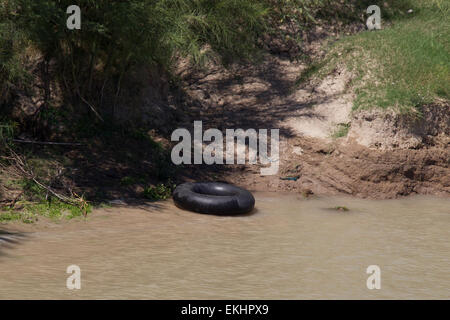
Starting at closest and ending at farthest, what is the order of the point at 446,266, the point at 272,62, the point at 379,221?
the point at 446,266 → the point at 379,221 → the point at 272,62

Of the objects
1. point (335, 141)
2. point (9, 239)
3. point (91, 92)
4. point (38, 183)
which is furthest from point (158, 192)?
point (335, 141)

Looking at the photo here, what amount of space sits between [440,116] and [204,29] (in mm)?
5494

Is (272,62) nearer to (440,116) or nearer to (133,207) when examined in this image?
(440,116)

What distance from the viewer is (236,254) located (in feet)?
26.4

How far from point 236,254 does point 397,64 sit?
7.77 m

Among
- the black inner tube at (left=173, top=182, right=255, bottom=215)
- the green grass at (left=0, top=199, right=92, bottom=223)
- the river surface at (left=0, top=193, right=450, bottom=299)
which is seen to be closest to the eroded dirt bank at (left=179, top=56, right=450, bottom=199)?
the river surface at (left=0, top=193, right=450, bottom=299)

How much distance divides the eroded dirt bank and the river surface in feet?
4.07

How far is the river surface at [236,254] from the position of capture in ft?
21.7

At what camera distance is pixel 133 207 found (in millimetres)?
10352

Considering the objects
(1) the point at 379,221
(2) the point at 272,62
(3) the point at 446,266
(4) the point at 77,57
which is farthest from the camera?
(2) the point at 272,62

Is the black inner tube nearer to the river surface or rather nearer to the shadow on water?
the river surface

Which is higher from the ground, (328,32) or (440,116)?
(328,32)

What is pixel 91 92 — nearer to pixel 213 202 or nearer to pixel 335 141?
pixel 213 202

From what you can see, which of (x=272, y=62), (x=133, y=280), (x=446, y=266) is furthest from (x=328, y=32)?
(x=133, y=280)
